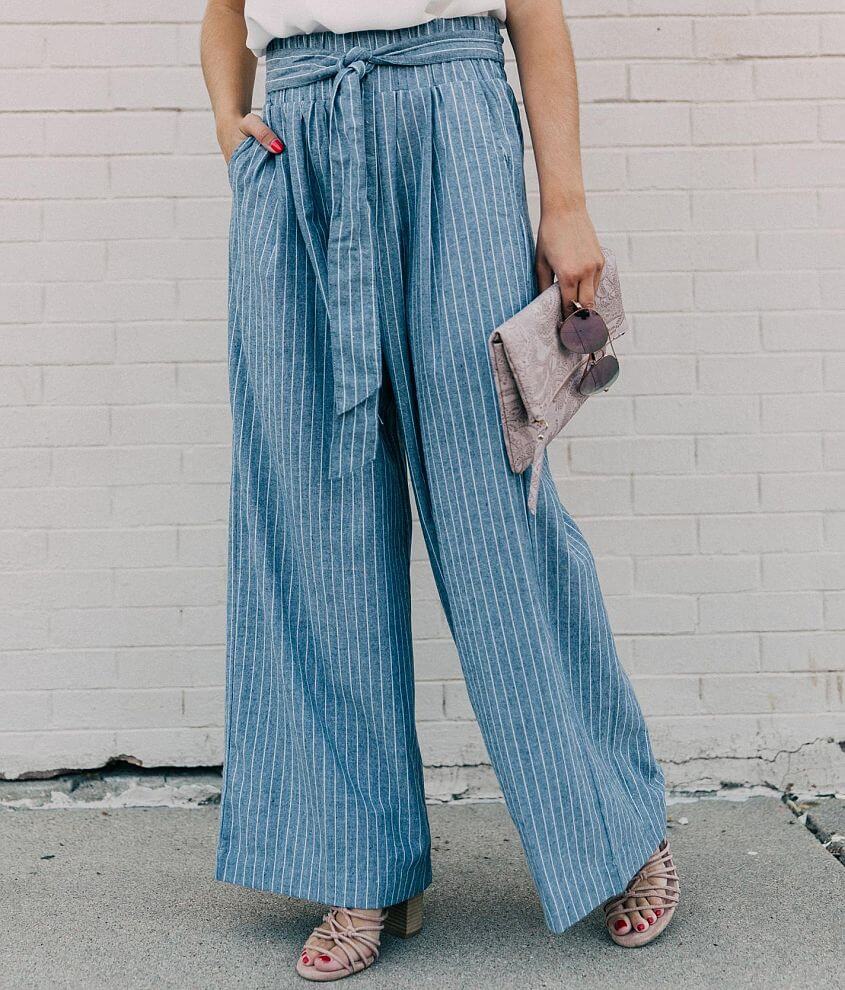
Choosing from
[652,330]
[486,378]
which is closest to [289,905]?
[486,378]

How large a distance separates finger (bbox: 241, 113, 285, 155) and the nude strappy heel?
3.74ft

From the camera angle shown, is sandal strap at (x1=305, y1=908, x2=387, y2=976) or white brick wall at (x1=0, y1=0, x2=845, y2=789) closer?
sandal strap at (x1=305, y1=908, x2=387, y2=976)

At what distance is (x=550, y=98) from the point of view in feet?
5.13

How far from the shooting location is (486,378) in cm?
148

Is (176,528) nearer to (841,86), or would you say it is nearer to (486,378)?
(486,378)

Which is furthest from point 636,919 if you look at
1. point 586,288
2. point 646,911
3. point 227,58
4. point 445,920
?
point 227,58

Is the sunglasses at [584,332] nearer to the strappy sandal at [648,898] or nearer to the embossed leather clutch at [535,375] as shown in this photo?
the embossed leather clutch at [535,375]

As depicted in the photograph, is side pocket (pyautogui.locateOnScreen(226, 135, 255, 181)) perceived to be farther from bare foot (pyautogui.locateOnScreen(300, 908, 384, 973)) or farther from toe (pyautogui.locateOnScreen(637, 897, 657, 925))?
toe (pyautogui.locateOnScreen(637, 897, 657, 925))

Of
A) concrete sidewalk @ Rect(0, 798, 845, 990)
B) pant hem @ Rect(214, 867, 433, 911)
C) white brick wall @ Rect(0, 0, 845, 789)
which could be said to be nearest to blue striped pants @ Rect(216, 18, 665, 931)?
pant hem @ Rect(214, 867, 433, 911)

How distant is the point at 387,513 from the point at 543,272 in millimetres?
430

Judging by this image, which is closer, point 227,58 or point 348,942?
point 348,942

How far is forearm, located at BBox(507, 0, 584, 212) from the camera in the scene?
60.9 inches

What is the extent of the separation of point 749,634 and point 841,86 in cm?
117

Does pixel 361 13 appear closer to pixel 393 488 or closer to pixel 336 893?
pixel 393 488
